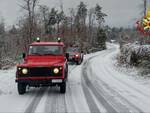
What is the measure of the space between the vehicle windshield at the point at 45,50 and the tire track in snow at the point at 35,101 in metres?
1.53

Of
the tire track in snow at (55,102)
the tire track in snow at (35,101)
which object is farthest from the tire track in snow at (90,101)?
the tire track in snow at (35,101)

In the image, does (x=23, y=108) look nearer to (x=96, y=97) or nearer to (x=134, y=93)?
(x=96, y=97)

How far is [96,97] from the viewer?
1336 centimetres

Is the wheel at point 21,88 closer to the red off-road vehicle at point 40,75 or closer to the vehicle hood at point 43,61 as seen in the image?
the red off-road vehicle at point 40,75

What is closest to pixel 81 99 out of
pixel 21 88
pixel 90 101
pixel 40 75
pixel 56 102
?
pixel 90 101

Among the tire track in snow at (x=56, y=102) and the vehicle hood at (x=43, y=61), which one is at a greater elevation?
the vehicle hood at (x=43, y=61)

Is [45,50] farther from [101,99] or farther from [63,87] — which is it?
[101,99]

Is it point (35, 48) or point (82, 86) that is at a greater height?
point (35, 48)

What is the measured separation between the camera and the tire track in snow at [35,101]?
429 inches

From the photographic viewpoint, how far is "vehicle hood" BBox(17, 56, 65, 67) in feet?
45.5

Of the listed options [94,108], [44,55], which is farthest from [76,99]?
[44,55]

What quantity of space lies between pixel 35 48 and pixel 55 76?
2.66 m

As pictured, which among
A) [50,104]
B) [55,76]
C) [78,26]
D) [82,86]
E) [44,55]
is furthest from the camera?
[78,26]

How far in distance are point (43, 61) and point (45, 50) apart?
120 cm
